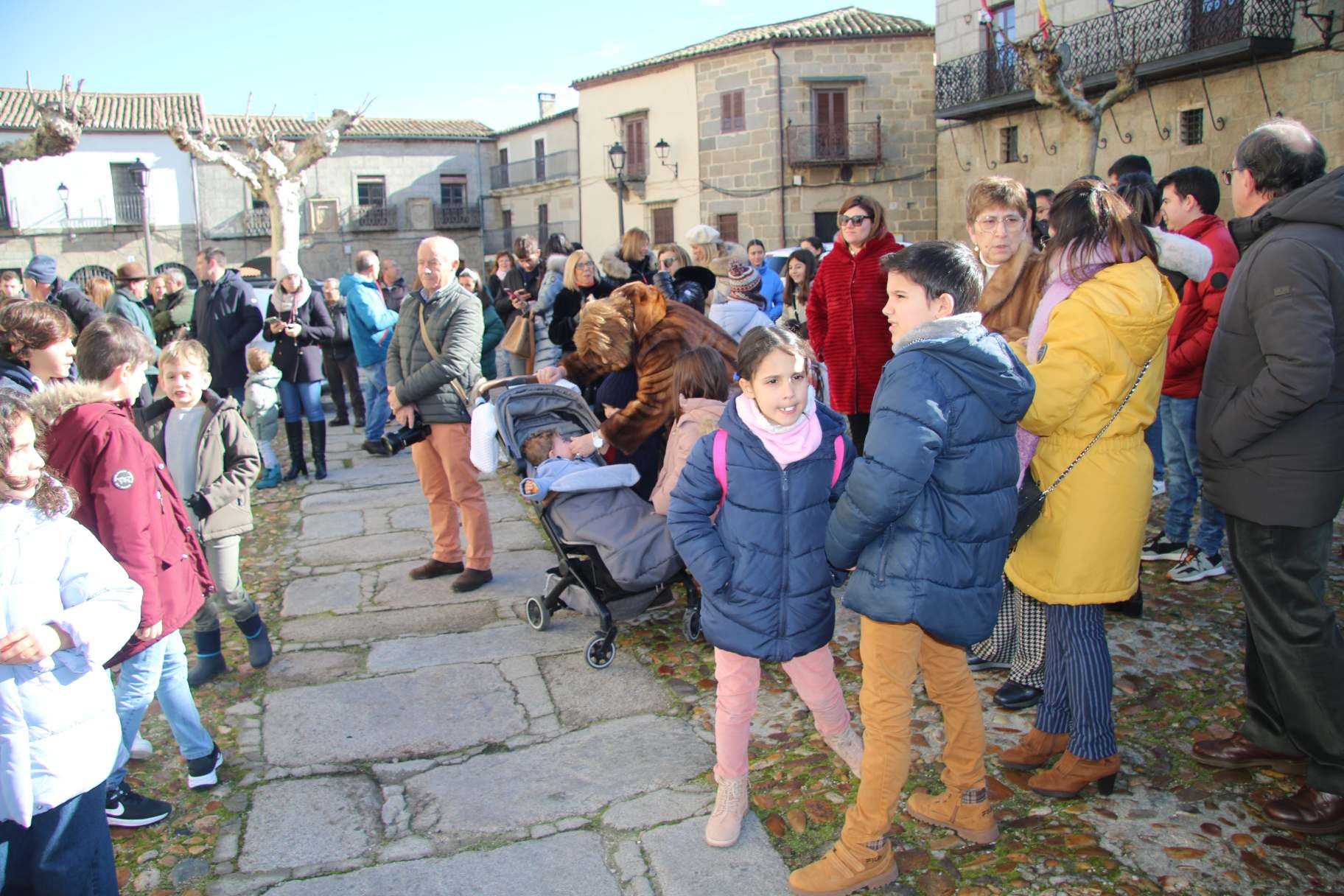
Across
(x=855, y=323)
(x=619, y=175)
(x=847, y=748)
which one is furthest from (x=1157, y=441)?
(x=619, y=175)

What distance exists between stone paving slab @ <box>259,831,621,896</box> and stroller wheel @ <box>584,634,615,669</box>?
129 centimetres

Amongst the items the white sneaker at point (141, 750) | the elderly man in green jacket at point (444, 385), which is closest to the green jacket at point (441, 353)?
the elderly man in green jacket at point (444, 385)

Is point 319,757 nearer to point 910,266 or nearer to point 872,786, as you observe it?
point 872,786

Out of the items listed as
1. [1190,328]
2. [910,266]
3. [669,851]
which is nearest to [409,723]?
[669,851]

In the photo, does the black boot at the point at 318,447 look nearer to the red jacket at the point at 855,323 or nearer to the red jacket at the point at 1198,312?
the red jacket at the point at 855,323

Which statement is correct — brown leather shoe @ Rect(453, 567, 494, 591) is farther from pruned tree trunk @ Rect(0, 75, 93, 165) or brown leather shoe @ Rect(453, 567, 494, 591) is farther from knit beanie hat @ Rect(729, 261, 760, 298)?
pruned tree trunk @ Rect(0, 75, 93, 165)

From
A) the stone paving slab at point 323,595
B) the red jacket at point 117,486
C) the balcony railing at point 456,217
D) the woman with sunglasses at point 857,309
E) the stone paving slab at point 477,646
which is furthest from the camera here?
the balcony railing at point 456,217

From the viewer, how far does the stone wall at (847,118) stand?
2738 cm

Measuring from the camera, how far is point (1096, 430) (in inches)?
110

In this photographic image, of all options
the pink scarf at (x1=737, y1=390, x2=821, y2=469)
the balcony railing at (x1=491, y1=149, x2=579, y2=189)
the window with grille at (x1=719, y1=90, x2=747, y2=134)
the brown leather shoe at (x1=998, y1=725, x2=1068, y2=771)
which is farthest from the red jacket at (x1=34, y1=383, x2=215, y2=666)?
the balcony railing at (x1=491, y1=149, x2=579, y2=189)

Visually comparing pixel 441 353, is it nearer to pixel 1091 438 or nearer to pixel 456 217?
pixel 1091 438

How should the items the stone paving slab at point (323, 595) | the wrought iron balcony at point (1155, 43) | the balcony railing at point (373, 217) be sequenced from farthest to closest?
the balcony railing at point (373, 217)
the wrought iron balcony at point (1155, 43)
the stone paving slab at point (323, 595)

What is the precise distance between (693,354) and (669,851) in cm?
184

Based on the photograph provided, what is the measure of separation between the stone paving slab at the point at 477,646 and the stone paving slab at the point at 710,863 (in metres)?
1.58
